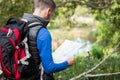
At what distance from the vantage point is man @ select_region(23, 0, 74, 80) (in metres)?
3.28

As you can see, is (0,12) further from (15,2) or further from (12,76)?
(12,76)

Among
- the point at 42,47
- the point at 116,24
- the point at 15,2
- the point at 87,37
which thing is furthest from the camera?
the point at 87,37

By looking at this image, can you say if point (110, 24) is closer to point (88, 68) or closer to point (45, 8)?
point (88, 68)

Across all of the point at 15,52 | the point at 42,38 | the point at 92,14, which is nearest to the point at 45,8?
the point at 42,38

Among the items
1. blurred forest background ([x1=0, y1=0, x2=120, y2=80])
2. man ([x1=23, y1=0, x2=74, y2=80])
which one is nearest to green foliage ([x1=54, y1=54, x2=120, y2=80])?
blurred forest background ([x1=0, y1=0, x2=120, y2=80])

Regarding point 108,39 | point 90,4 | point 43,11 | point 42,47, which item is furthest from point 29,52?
point 108,39

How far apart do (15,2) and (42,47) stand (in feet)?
12.3

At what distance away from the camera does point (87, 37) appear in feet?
102

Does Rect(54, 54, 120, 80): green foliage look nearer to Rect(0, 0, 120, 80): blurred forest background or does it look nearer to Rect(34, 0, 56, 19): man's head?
Rect(0, 0, 120, 80): blurred forest background

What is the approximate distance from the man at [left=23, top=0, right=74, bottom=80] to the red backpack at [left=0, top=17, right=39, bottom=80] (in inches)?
2.8

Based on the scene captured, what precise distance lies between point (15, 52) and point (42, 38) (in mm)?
284

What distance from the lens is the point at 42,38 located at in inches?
129

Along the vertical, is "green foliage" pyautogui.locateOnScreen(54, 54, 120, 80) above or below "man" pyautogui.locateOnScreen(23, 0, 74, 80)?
below

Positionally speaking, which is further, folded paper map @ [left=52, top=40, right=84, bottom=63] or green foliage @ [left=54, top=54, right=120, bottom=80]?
green foliage @ [left=54, top=54, right=120, bottom=80]
